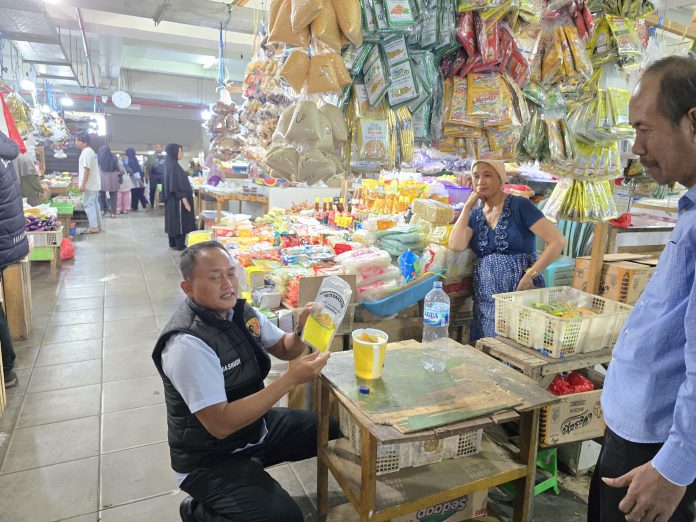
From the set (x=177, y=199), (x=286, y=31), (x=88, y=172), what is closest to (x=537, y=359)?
(x=286, y=31)

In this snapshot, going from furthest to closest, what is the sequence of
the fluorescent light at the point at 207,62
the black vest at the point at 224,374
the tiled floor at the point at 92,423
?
the fluorescent light at the point at 207,62
the tiled floor at the point at 92,423
the black vest at the point at 224,374

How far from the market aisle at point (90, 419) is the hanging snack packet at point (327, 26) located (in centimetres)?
211

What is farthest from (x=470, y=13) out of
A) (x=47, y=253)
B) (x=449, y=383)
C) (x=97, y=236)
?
(x=97, y=236)

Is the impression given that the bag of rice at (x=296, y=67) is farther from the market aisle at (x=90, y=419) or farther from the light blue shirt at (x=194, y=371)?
the market aisle at (x=90, y=419)

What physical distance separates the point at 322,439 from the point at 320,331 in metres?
0.69

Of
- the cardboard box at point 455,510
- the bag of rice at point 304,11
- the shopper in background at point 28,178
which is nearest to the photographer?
the bag of rice at point 304,11

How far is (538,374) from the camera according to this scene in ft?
6.97

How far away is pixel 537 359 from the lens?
2189 millimetres

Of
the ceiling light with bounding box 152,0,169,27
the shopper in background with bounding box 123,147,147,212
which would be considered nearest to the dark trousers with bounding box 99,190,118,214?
the shopper in background with bounding box 123,147,147,212

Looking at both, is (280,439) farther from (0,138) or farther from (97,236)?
(97,236)

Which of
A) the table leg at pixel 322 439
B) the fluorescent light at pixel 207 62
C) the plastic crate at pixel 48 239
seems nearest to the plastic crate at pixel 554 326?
the table leg at pixel 322 439

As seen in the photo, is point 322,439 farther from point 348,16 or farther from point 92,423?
point 92,423

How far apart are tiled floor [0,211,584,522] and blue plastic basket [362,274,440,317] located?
99cm

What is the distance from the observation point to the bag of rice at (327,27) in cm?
142
